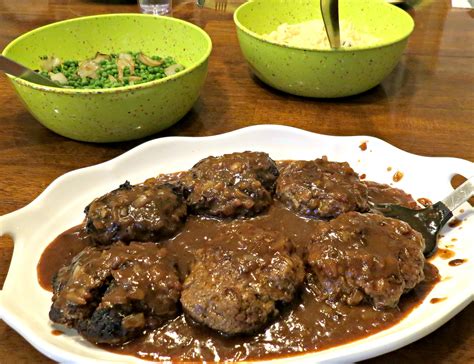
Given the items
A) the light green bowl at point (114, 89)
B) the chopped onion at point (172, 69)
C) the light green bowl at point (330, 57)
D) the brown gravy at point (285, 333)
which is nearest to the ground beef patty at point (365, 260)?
the brown gravy at point (285, 333)

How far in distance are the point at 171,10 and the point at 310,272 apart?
165 inches

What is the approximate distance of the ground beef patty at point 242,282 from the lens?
1.99 meters

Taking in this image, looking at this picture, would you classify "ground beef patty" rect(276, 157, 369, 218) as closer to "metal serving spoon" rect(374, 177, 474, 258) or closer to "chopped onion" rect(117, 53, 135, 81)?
"metal serving spoon" rect(374, 177, 474, 258)

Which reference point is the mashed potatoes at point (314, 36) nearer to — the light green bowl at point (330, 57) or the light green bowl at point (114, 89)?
the light green bowl at point (330, 57)

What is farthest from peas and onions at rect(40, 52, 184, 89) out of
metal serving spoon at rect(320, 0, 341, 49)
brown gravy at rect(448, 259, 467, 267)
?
brown gravy at rect(448, 259, 467, 267)

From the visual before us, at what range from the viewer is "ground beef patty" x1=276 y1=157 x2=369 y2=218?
8.30 feet

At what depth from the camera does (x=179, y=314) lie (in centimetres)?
210

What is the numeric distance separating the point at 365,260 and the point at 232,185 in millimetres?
817

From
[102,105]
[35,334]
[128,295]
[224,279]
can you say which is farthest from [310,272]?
[102,105]

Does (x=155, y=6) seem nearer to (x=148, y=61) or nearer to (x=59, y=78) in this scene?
(x=148, y=61)

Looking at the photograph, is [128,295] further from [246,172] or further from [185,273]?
[246,172]

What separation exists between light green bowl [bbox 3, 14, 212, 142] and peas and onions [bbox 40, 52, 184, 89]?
16 centimetres

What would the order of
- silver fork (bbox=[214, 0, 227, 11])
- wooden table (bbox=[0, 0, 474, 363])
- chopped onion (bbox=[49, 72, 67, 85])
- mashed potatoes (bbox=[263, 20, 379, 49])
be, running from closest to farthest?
wooden table (bbox=[0, 0, 474, 363]) → chopped onion (bbox=[49, 72, 67, 85]) → mashed potatoes (bbox=[263, 20, 379, 49]) → silver fork (bbox=[214, 0, 227, 11])

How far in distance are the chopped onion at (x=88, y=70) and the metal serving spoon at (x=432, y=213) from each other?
232 cm
